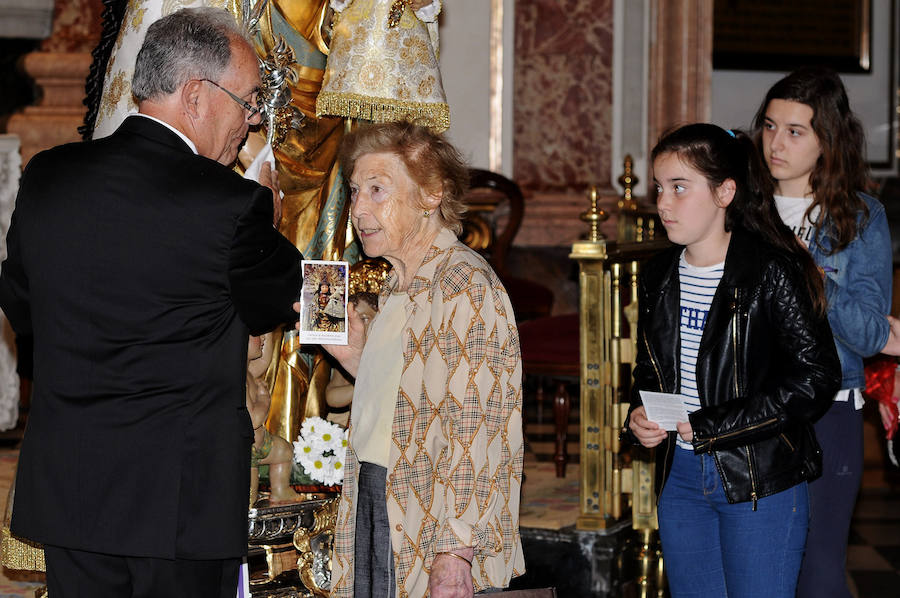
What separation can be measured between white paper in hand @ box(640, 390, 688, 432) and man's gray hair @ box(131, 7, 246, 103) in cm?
128

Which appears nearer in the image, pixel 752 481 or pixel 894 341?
pixel 752 481

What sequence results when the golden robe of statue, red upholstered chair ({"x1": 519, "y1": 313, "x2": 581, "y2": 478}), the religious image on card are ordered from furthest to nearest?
1. red upholstered chair ({"x1": 519, "y1": 313, "x2": 581, "y2": 478})
2. the golden robe of statue
3. the religious image on card

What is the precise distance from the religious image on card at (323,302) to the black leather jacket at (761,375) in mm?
876

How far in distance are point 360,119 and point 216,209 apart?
1.68 metres

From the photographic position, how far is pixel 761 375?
9.77 feet

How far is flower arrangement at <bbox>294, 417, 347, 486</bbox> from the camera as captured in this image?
12.8 ft

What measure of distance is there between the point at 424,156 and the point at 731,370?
0.91 metres

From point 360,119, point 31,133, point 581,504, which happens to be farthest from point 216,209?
point 31,133

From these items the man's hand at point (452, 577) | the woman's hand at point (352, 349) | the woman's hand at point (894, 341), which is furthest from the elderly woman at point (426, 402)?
the woman's hand at point (894, 341)

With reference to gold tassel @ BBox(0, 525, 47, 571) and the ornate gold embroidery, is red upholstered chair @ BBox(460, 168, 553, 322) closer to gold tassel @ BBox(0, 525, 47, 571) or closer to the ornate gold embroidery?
the ornate gold embroidery

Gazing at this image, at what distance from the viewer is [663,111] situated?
9.11 m

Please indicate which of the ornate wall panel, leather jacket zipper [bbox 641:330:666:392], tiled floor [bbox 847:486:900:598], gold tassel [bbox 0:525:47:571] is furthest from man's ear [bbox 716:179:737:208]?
the ornate wall panel

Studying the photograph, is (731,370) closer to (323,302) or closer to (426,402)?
(426,402)

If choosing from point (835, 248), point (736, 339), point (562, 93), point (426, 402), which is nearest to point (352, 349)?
point (426, 402)
